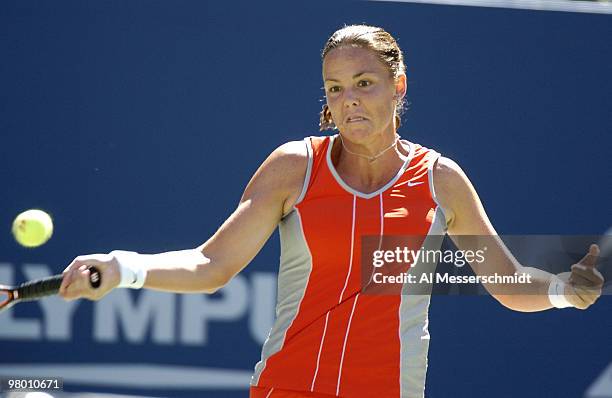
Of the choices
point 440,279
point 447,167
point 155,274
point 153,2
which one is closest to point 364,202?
point 447,167

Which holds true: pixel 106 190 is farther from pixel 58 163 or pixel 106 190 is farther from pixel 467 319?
pixel 467 319

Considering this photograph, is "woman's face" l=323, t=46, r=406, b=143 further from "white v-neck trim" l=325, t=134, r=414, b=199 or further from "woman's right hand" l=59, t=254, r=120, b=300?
"woman's right hand" l=59, t=254, r=120, b=300

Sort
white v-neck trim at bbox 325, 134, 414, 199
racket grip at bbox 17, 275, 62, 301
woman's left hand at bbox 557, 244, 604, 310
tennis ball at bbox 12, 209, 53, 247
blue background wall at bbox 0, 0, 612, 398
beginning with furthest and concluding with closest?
blue background wall at bbox 0, 0, 612, 398 < tennis ball at bbox 12, 209, 53, 247 < woman's left hand at bbox 557, 244, 604, 310 < white v-neck trim at bbox 325, 134, 414, 199 < racket grip at bbox 17, 275, 62, 301

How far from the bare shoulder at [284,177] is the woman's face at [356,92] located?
0.15 meters

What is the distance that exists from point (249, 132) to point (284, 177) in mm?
2210

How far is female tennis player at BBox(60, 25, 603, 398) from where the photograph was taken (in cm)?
268

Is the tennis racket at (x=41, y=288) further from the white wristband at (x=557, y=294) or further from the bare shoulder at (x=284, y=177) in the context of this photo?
the white wristband at (x=557, y=294)

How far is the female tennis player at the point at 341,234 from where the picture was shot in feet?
8.80

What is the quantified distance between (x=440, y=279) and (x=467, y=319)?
265mm

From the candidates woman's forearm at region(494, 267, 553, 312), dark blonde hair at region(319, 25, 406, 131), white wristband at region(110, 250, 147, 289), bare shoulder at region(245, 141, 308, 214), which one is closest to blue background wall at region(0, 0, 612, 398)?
woman's forearm at region(494, 267, 553, 312)

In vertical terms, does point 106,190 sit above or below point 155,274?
above

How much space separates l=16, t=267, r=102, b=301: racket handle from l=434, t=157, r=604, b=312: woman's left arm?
3.17 ft

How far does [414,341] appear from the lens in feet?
9.02

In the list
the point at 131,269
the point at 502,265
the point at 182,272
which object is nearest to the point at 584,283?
the point at 502,265
